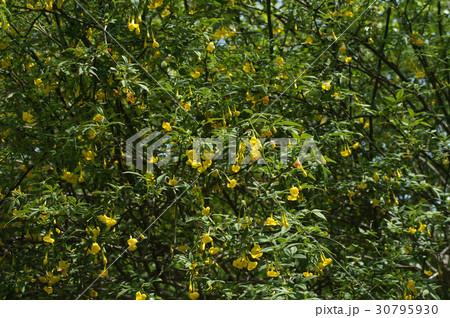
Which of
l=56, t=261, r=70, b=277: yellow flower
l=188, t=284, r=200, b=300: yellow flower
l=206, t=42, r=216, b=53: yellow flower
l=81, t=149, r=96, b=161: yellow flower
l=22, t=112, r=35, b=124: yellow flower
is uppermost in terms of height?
l=206, t=42, r=216, b=53: yellow flower

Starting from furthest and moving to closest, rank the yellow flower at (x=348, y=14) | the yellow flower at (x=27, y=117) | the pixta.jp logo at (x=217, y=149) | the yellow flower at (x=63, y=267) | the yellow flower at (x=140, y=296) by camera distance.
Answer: the yellow flower at (x=348, y=14) → the yellow flower at (x=27, y=117) → the yellow flower at (x=63, y=267) → the yellow flower at (x=140, y=296) → the pixta.jp logo at (x=217, y=149)

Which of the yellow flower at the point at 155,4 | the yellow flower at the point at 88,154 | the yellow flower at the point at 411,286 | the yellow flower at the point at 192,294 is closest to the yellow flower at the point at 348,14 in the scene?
the yellow flower at the point at 155,4

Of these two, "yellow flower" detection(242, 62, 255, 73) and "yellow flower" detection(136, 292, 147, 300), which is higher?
"yellow flower" detection(242, 62, 255, 73)

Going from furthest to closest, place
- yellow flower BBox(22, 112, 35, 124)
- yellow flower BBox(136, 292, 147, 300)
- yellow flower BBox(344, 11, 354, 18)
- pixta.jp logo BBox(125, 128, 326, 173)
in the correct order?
yellow flower BBox(344, 11, 354, 18) → yellow flower BBox(22, 112, 35, 124) → yellow flower BBox(136, 292, 147, 300) → pixta.jp logo BBox(125, 128, 326, 173)

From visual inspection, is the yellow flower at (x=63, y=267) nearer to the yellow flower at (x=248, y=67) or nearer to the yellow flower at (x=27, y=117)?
the yellow flower at (x=27, y=117)

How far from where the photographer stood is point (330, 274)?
239cm

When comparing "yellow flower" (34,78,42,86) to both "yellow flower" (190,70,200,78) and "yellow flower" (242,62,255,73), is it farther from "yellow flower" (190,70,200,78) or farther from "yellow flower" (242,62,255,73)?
"yellow flower" (242,62,255,73)

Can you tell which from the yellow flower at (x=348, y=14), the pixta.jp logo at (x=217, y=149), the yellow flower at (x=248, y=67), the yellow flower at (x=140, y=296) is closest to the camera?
the pixta.jp logo at (x=217, y=149)

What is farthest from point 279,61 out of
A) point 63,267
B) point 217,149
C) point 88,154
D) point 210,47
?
point 63,267

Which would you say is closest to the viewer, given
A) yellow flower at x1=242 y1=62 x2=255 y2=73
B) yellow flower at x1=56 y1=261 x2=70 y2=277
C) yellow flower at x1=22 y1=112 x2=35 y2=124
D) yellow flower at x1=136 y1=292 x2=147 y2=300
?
yellow flower at x1=136 y1=292 x2=147 y2=300

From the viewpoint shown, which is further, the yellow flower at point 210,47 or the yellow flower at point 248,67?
the yellow flower at point 248,67

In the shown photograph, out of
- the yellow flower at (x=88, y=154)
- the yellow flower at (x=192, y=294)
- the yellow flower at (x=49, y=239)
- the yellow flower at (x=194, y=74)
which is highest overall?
the yellow flower at (x=194, y=74)

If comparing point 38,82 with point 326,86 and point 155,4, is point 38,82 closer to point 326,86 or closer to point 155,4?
point 155,4

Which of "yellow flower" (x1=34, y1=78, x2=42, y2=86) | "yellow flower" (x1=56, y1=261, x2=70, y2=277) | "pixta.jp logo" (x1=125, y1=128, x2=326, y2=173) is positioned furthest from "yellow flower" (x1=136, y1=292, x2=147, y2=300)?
"yellow flower" (x1=34, y1=78, x2=42, y2=86)
